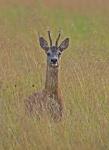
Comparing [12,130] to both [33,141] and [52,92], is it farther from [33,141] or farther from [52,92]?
[52,92]

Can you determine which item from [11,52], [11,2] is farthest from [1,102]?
[11,2]

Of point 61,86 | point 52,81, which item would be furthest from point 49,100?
point 61,86

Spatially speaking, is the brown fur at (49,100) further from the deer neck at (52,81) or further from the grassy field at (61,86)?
the grassy field at (61,86)

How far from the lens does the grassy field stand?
612 centimetres

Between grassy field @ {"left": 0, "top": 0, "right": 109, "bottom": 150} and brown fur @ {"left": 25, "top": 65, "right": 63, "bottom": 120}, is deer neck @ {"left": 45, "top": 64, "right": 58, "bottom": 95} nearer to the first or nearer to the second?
brown fur @ {"left": 25, "top": 65, "right": 63, "bottom": 120}

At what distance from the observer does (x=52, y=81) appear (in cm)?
803

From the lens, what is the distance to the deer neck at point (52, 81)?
800 centimetres

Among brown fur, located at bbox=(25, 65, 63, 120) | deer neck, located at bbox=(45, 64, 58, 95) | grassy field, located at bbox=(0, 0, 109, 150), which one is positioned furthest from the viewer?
deer neck, located at bbox=(45, 64, 58, 95)

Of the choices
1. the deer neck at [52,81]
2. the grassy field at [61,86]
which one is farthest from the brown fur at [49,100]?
the grassy field at [61,86]

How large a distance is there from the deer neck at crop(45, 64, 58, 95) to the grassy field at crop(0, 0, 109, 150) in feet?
0.53

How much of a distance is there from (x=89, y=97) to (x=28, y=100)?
74 centimetres

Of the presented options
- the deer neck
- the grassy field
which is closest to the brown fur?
the deer neck

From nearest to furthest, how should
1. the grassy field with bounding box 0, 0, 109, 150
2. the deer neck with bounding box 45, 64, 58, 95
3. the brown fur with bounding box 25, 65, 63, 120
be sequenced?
the grassy field with bounding box 0, 0, 109, 150, the brown fur with bounding box 25, 65, 63, 120, the deer neck with bounding box 45, 64, 58, 95

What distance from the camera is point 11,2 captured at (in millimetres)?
18938
